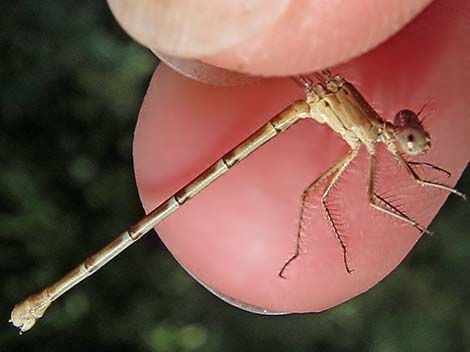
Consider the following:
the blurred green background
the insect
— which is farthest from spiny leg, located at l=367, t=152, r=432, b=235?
the blurred green background

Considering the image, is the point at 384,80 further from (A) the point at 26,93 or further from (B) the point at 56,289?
(A) the point at 26,93

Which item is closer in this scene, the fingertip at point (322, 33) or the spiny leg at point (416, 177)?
the fingertip at point (322, 33)

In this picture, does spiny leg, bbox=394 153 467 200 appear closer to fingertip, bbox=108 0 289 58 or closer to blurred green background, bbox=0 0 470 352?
fingertip, bbox=108 0 289 58

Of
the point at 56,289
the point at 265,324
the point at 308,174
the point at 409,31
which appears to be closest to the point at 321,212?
the point at 308,174

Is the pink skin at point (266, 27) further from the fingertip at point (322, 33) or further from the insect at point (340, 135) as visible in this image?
the insect at point (340, 135)

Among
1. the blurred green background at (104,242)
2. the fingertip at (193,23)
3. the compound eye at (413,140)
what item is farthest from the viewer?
the blurred green background at (104,242)

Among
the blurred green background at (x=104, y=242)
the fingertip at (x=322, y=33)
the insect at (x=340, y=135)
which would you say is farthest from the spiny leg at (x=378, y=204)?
the blurred green background at (x=104, y=242)
